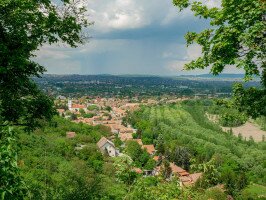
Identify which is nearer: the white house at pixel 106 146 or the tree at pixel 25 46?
the tree at pixel 25 46

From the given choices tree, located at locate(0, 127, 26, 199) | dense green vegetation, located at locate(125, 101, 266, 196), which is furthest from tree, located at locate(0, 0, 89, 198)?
dense green vegetation, located at locate(125, 101, 266, 196)

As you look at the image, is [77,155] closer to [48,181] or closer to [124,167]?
[48,181]

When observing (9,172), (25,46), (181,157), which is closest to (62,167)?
(25,46)

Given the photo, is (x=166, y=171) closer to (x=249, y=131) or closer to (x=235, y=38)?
(x=235, y=38)

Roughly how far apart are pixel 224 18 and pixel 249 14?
68 cm

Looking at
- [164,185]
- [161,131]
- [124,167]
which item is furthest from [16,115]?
[161,131]

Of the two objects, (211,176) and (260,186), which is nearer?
(211,176)

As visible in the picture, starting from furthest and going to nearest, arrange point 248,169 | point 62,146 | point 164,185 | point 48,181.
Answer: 1. point 248,169
2. point 62,146
3. point 48,181
4. point 164,185

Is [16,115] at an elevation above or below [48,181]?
above

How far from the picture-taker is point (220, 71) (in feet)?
28.5

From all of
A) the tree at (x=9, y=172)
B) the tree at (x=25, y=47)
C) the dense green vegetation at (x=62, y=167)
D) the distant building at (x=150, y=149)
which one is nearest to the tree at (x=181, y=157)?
the distant building at (x=150, y=149)

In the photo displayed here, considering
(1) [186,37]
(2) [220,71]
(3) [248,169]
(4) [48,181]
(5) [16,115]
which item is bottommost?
(3) [248,169]

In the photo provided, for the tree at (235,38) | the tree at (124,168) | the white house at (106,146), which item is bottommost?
the white house at (106,146)

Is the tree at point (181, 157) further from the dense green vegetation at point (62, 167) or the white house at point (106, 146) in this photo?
the dense green vegetation at point (62, 167)
